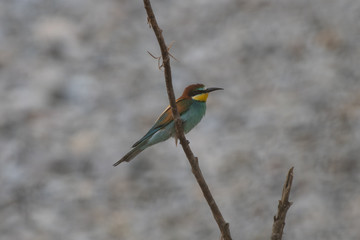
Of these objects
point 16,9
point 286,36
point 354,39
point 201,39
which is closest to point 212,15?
point 201,39

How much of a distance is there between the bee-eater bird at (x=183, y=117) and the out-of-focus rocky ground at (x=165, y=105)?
5.72 feet

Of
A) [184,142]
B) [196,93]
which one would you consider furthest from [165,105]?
[184,142]

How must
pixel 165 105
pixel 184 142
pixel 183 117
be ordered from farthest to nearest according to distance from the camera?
1. pixel 165 105
2. pixel 183 117
3. pixel 184 142

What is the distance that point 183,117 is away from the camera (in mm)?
2965

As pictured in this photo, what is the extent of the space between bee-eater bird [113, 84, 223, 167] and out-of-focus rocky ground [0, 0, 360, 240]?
1743 millimetres

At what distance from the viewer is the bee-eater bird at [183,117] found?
2.81 metres

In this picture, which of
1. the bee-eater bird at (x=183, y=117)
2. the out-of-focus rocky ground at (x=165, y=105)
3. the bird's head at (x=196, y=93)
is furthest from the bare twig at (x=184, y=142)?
the out-of-focus rocky ground at (x=165, y=105)

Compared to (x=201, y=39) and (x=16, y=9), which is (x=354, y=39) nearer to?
(x=201, y=39)

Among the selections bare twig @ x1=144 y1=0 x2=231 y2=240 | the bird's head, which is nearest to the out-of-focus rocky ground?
the bird's head

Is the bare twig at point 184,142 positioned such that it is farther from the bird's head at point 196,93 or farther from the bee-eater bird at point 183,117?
the bird's head at point 196,93

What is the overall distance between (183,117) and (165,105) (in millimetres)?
2385

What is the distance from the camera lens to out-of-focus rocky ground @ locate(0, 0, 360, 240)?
4723 millimetres

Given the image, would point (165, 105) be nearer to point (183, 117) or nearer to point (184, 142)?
point (183, 117)

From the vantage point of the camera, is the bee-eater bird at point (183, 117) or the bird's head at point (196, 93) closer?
the bee-eater bird at point (183, 117)
